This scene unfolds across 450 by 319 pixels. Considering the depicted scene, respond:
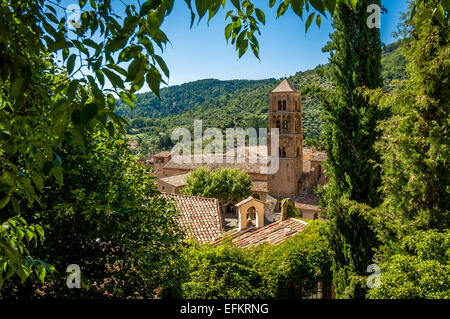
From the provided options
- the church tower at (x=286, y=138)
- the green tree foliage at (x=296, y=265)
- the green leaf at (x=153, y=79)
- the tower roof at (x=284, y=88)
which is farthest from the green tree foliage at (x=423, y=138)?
the tower roof at (x=284, y=88)

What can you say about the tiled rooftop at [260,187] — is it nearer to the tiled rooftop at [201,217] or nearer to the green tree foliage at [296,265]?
the tiled rooftop at [201,217]

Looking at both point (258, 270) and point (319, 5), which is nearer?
point (319, 5)

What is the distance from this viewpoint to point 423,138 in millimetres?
5074

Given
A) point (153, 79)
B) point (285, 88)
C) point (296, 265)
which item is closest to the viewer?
point (153, 79)

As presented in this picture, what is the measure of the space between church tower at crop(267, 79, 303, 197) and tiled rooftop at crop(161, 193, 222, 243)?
84.8 feet

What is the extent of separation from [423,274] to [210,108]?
97332 mm

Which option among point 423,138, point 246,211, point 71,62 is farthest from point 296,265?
point 71,62

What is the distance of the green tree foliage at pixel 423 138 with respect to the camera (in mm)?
4949

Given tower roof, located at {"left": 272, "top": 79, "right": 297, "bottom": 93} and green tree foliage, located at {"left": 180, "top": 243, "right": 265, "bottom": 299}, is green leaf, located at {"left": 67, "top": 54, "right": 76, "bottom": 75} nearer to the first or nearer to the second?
green tree foliage, located at {"left": 180, "top": 243, "right": 265, "bottom": 299}

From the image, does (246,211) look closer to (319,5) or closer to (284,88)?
(319,5)

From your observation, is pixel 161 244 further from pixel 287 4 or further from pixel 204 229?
pixel 204 229

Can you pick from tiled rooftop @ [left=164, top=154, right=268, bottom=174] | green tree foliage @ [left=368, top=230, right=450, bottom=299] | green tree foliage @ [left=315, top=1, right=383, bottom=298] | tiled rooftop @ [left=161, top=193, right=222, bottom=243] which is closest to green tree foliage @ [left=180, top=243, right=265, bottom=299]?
green tree foliage @ [left=315, top=1, right=383, bottom=298]

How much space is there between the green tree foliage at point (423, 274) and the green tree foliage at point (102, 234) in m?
3.27
